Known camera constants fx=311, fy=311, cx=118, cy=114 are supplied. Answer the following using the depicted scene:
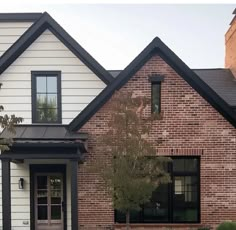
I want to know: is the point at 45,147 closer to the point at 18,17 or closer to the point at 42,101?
the point at 42,101

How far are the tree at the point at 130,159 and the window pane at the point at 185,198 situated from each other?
95.5 inches

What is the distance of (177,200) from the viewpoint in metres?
10.3

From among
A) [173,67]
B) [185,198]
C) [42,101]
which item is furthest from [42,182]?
[173,67]

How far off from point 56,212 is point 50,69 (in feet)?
16.9

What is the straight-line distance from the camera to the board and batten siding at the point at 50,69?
11.1m

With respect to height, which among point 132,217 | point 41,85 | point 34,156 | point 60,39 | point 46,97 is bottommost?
point 132,217

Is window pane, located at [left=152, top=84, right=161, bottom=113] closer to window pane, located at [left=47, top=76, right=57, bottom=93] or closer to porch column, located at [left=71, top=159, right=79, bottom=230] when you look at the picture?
porch column, located at [left=71, top=159, right=79, bottom=230]

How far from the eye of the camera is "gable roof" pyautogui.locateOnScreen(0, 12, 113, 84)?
10961 millimetres

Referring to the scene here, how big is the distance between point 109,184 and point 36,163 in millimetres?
3984

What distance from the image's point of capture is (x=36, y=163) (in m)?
11.1

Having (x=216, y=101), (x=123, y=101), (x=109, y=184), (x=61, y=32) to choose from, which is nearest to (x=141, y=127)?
(x=123, y=101)

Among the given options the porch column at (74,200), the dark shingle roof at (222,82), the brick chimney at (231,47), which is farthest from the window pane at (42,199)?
the brick chimney at (231,47)

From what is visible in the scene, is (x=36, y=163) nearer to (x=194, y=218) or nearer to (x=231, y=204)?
(x=194, y=218)

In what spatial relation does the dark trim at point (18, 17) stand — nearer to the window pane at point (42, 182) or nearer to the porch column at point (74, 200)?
the window pane at point (42, 182)
